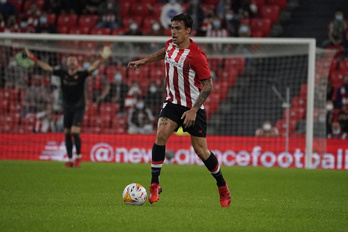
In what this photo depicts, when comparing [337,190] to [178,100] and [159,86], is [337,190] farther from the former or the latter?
[159,86]

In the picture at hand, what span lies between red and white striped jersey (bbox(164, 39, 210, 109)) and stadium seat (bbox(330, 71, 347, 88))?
10.6 meters

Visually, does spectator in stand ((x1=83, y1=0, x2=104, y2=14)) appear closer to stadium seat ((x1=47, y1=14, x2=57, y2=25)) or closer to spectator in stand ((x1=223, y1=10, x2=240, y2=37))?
stadium seat ((x1=47, y1=14, x2=57, y2=25))

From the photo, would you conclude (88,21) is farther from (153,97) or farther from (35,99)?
(153,97)

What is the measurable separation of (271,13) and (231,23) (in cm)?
190

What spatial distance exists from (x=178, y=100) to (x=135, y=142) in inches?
337

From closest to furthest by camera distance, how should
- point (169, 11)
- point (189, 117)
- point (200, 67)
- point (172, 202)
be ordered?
1. point (189, 117)
2. point (200, 67)
3. point (172, 202)
4. point (169, 11)

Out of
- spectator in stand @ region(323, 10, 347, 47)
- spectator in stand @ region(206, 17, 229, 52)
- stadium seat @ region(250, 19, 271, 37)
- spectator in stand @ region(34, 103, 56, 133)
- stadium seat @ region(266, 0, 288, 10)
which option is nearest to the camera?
spectator in stand @ region(34, 103, 56, 133)

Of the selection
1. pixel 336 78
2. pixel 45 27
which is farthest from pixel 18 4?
pixel 336 78

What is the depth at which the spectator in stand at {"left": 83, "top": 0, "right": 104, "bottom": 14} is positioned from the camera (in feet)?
71.3

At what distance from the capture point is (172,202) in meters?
7.37

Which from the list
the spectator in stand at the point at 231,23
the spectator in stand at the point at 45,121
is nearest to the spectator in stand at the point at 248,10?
the spectator in stand at the point at 231,23

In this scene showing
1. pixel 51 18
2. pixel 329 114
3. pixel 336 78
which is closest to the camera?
pixel 329 114

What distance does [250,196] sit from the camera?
840 cm

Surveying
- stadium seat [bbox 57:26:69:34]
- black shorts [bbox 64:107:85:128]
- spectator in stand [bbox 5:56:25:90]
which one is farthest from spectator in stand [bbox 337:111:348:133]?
stadium seat [bbox 57:26:69:34]
